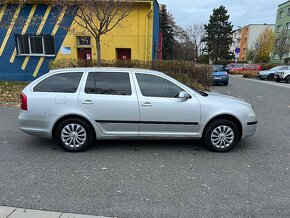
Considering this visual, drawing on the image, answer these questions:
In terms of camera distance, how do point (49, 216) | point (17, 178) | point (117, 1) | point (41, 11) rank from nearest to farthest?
1. point (49, 216)
2. point (17, 178)
3. point (117, 1)
4. point (41, 11)

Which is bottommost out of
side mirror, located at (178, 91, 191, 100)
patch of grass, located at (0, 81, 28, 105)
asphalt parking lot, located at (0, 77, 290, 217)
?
asphalt parking lot, located at (0, 77, 290, 217)

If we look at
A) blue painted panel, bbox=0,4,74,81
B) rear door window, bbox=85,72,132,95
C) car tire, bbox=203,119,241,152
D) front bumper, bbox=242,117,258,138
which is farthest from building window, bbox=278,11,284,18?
rear door window, bbox=85,72,132,95

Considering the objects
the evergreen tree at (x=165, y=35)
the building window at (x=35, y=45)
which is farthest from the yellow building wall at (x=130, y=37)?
the evergreen tree at (x=165, y=35)

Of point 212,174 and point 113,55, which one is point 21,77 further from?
point 212,174

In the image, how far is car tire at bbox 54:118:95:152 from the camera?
Answer: 4656mm

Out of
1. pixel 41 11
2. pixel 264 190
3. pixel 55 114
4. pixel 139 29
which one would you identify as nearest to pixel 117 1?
pixel 139 29

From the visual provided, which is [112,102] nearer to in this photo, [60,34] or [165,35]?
[60,34]

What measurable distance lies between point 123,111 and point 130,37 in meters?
10.4

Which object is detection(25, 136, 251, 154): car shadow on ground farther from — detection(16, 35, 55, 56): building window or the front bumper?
detection(16, 35, 55, 56): building window

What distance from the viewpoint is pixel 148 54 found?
47.0ft

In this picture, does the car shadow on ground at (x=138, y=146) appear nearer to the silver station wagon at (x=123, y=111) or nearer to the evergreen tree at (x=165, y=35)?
the silver station wagon at (x=123, y=111)

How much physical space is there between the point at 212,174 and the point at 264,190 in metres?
0.75

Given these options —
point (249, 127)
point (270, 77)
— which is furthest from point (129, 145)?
point (270, 77)

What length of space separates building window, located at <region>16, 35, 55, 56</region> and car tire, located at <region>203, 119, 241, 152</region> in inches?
485
